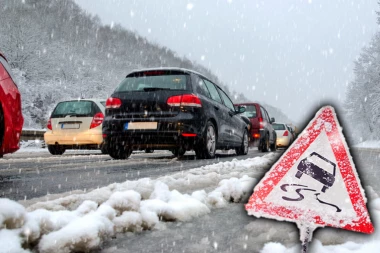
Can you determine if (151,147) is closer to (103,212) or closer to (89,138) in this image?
(89,138)

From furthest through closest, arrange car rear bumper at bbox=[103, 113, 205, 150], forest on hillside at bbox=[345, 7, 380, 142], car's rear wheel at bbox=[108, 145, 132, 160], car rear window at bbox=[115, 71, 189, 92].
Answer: forest on hillside at bbox=[345, 7, 380, 142]
car's rear wheel at bbox=[108, 145, 132, 160]
car rear window at bbox=[115, 71, 189, 92]
car rear bumper at bbox=[103, 113, 205, 150]

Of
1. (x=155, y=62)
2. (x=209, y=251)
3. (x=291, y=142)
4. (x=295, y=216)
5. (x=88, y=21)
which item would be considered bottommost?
(x=209, y=251)

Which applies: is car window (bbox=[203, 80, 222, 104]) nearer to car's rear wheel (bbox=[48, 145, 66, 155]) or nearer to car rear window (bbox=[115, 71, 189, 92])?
car rear window (bbox=[115, 71, 189, 92])

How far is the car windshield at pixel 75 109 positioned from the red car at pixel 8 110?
5.89 m

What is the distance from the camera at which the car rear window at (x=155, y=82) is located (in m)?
7.61

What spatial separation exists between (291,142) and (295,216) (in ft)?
1.17

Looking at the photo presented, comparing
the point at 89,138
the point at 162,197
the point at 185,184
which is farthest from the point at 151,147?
the point at 162,197

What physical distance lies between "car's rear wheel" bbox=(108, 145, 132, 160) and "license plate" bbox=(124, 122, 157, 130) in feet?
2.95

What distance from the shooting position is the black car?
7.39 meters

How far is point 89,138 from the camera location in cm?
1037

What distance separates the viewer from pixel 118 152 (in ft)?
28.6

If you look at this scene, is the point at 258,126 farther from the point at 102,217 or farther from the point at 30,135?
the point at 102,217

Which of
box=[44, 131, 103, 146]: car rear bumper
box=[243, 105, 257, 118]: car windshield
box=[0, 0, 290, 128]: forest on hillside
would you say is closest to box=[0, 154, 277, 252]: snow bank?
box=[44, 131, 103, 146]: car rear bumper

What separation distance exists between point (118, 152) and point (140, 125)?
1487 millimetres
